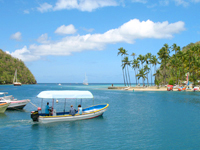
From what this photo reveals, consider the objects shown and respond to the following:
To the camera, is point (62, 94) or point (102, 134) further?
point (62, 94)

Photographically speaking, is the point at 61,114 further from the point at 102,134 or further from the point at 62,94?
the point at 102,134

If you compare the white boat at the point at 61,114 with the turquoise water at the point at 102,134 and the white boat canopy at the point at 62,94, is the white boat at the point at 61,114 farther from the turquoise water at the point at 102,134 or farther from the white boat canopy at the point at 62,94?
the turquoise water at the point at 102,134

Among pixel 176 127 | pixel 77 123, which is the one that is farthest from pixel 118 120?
pixel 176 127

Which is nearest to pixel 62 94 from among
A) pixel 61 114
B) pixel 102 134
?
pixel 61 114

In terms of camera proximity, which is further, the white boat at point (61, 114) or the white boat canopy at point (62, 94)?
the white boat canopy at point (62, 94)

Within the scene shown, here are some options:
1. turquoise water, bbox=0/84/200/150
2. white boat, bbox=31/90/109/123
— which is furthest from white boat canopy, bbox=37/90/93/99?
turquoise water, bbox=0/84/200/150

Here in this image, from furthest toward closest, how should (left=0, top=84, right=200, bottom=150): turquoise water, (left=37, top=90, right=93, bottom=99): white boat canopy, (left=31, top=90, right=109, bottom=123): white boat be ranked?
(left=37, top=90, right=93, bottom=99): white boat canopy
(left=31, top=90, right=109, bottom=123): white boat
(left=0, top=84, right=200, bottom=150): turquoise water

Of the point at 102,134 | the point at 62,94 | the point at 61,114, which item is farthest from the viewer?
the point at 61,114

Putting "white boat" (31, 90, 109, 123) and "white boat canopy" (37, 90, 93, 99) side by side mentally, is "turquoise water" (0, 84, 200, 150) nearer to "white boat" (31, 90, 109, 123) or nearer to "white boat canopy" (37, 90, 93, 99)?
"white boat" (31, 90, 109, 123)

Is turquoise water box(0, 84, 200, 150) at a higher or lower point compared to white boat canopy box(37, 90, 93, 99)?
lower

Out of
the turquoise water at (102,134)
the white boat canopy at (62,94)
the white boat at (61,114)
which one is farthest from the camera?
the white boat canopy at (62,94)

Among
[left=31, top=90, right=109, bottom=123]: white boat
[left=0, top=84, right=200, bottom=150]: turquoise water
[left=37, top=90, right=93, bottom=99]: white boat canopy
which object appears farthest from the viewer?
[left=37, top=90, right=93, bottom=99]: white boat canopy

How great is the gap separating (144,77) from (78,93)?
323 feet

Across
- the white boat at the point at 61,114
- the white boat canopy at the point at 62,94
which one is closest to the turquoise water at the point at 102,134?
the white boat at the point at 61,114
